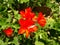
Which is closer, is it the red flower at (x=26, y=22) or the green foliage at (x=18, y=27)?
the red flower at (x=26, y=22)

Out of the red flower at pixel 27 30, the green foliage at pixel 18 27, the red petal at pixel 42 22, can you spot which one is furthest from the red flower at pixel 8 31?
the red petal at pixel 42 22

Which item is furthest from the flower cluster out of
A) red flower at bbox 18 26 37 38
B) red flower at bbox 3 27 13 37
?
red flower at bbox 3 27 13 37

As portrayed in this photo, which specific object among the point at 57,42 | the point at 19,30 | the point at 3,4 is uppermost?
the point at 3,4

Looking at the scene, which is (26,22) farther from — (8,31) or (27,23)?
(8,31)

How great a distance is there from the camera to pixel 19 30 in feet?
8.36

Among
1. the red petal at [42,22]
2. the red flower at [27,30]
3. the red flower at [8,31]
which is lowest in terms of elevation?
the red flower at [8,31]

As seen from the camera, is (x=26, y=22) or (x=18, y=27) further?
(x=18, y=27)

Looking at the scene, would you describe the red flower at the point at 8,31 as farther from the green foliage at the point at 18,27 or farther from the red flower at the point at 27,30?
the red flower at the point at 27,30

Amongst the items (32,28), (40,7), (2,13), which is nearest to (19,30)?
(32,28)

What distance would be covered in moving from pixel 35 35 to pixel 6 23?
0.37 metres

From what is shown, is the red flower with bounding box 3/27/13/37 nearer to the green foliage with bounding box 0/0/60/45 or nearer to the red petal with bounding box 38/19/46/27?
the green foliage with bounding box 0/0/60/45

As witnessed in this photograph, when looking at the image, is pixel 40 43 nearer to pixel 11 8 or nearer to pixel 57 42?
pixel 57 42

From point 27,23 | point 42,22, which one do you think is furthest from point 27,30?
point 42,22

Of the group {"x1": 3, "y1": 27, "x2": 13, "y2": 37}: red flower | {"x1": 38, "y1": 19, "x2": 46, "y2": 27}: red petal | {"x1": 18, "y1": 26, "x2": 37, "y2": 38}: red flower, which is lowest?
{"x1": 3, "y1": 27, "x2": 13, "y2": 37}: red flower
